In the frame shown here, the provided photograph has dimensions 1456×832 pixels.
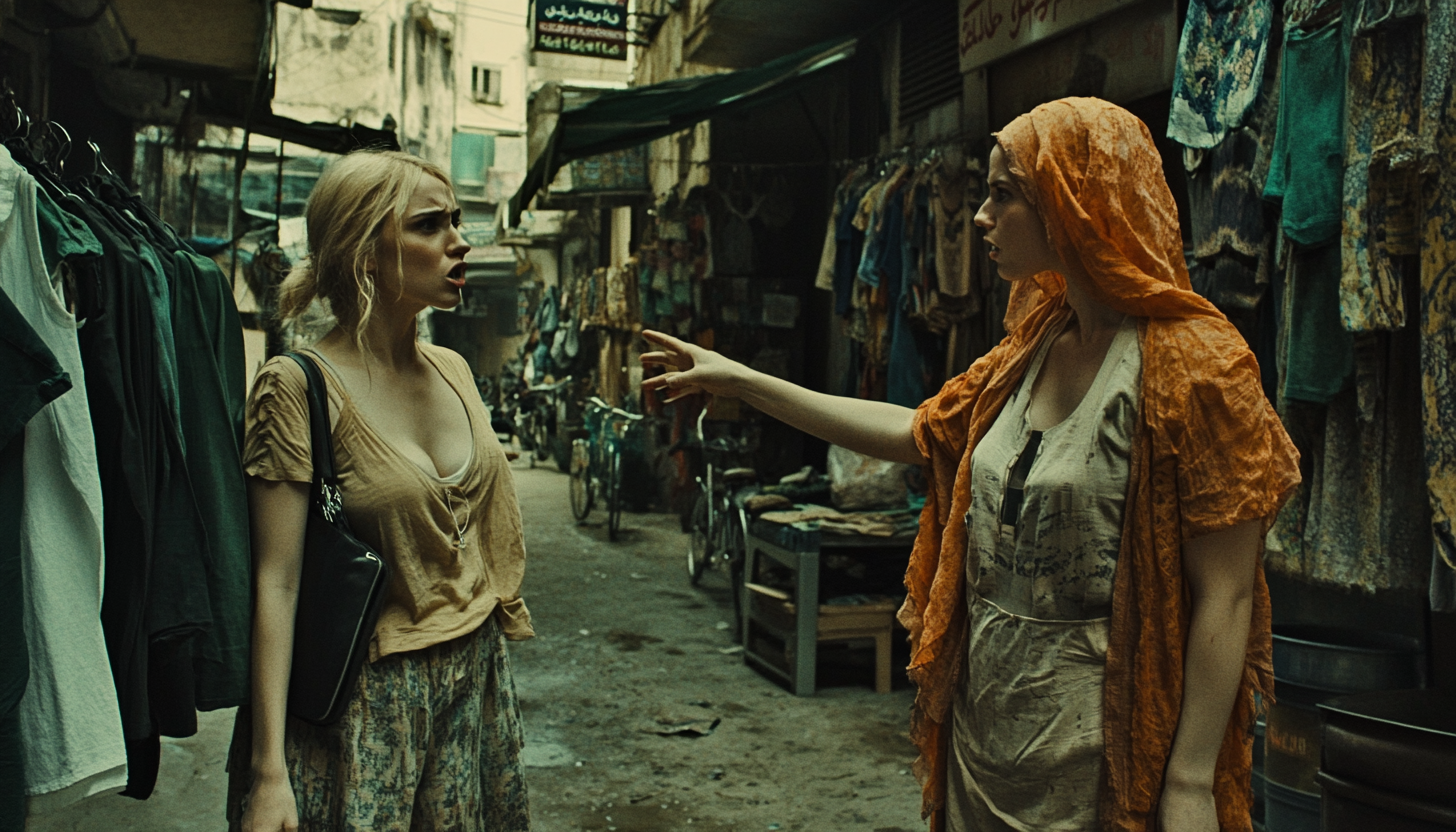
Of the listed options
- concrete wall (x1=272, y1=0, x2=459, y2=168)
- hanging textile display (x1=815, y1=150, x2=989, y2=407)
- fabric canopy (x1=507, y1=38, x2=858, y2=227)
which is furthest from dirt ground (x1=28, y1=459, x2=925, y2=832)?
concrete wall (x1=272, y1=0, x2=459, y2=168)

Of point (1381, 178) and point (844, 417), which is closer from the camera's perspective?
point (844, 417)

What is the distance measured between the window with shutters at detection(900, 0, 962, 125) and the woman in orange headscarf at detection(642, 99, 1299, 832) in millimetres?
5392

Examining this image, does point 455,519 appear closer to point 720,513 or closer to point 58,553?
point 58,553

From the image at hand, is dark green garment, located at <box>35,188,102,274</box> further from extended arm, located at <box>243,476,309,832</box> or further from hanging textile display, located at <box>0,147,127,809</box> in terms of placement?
extended arm, located at <box>243,476,309,832</box>

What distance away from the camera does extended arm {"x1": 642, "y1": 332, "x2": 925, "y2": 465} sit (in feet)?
7.14

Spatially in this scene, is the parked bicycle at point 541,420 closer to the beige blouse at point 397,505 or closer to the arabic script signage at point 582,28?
the arabic script signage at point 582,28

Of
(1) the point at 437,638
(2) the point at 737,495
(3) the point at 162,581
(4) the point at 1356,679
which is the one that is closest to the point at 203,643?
(3) the point at 162,581

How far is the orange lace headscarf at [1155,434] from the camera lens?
160 centimetres

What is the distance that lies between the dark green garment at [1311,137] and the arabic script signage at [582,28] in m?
9.46

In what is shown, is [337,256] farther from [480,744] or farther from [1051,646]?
[1051,646]

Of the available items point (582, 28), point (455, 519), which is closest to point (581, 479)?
point (582, 28)

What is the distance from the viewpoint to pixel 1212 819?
5.35 ft

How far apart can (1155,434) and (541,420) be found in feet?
59.7

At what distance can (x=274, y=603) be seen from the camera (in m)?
1.81
